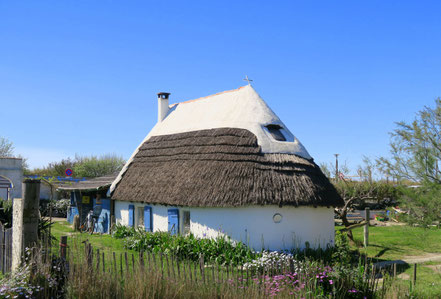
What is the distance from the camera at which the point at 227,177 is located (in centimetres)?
1426

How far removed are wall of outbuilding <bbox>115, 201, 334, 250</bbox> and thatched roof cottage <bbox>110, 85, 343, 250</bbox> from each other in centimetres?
3

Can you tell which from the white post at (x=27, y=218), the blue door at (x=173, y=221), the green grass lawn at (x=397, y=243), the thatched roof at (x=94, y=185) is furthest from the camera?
the thatched roof at (x=94, y=185)

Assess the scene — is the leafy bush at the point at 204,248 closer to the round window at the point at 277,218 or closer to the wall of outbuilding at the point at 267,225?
the wall of outbuilding at the point at 267,225

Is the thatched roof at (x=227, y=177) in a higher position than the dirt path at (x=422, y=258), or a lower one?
higher

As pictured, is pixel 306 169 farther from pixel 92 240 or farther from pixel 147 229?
pixel 92 240

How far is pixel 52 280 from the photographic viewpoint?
7.13 metres

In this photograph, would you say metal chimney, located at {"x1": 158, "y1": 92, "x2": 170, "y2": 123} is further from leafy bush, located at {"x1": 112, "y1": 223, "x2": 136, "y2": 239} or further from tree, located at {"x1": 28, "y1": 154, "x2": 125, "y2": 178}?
tree, located at {"x1": 28, "y1": 154, "x2": 125, "y2": 178}

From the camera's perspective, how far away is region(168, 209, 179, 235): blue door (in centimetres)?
1546

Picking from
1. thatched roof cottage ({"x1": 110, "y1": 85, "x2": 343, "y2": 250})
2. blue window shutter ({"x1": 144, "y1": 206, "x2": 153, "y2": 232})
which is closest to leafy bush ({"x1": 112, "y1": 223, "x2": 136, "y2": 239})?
thatched roof cottage ({"x1": 110, "y1": 85, "x2": 343, "y2": 250})

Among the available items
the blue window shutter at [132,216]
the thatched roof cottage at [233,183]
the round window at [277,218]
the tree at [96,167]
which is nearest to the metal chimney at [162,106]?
the thatched roof cottage at [233,183]

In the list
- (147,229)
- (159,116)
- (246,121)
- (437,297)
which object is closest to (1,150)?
(159,116)

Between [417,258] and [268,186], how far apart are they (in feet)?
25.8

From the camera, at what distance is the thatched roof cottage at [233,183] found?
13.8 meters

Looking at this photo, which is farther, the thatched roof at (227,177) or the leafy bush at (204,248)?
the thatched roof at (227,177)
